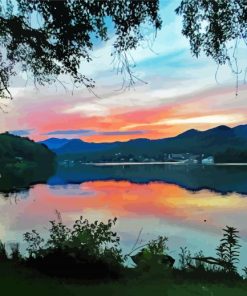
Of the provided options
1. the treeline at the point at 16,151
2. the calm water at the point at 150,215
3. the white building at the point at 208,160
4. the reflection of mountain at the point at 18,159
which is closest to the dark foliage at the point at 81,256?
the calm water at the point at 150,215

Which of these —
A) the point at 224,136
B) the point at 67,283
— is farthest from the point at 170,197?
the point at 67,283

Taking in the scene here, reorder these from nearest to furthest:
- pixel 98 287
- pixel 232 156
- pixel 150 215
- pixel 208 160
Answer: pixel 98 287 → pixel 150 215 → pixel 232 156 → pixel 208 160

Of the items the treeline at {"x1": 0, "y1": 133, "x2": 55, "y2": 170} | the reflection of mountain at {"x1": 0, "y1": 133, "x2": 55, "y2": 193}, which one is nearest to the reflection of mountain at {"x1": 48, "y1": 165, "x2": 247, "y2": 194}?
the reflection of mountain at {"x1": 0, "y1": 133, "x2": 55, "y2": 193}

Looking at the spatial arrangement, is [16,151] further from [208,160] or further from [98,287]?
[98,287]

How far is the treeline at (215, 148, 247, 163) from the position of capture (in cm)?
2286

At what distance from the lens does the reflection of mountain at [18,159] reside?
13534mm

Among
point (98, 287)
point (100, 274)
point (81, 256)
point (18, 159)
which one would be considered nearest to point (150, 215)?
point (18, 159)

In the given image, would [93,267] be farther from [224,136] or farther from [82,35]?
[224,136]

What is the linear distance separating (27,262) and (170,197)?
22941 millimetres

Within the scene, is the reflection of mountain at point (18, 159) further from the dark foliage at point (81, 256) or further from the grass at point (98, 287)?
the grass at point (98, 287)

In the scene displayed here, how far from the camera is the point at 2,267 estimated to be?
6016mm

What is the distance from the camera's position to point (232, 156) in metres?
24.4

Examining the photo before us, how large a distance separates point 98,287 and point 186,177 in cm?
4326

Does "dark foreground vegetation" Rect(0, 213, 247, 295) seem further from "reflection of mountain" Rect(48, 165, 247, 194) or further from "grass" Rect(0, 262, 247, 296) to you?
"reflection of mountain" Rect(48, 165, 247, 194)
